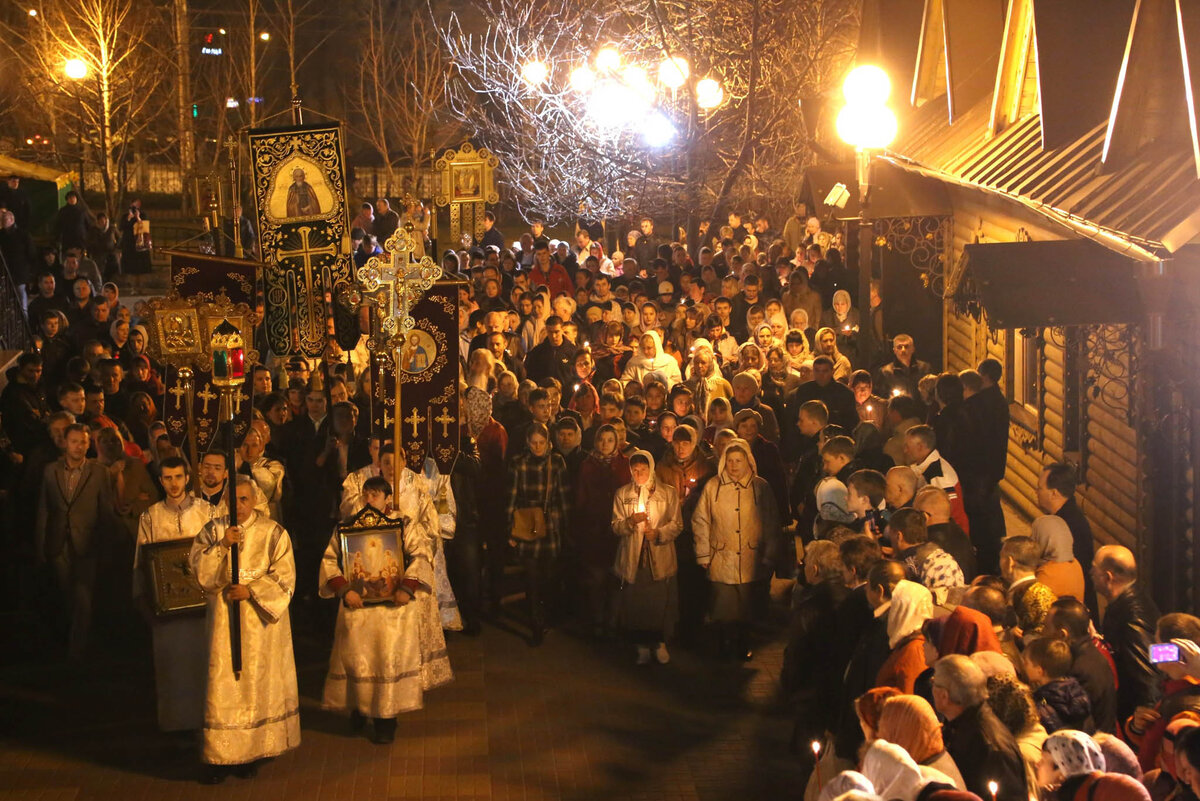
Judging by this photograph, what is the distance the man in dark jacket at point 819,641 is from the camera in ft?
27.3

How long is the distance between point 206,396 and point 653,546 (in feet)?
11.7

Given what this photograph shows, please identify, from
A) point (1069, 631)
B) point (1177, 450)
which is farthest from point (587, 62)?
point (1069, 631)

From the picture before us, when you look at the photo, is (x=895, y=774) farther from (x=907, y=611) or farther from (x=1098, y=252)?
(x=1098, y=252)

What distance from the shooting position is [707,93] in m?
21.0

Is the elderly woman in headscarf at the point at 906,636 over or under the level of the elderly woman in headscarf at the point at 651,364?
under

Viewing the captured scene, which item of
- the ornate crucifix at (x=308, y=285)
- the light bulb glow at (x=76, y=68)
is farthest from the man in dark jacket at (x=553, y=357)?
the light bulb glow at (x=76, y=68)

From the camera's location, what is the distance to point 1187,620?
6.64m

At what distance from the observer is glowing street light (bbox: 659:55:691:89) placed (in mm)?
20750

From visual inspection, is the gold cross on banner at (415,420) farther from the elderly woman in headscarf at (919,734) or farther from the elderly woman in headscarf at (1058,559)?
the elderly woman in headscarf at (919,734)

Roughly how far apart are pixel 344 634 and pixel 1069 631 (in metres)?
4.69

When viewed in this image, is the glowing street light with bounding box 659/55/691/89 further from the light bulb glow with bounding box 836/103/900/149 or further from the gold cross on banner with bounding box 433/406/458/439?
the gold cross on banner with bounding box 433/406/458/439

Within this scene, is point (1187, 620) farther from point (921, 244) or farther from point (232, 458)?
point (921, 244)

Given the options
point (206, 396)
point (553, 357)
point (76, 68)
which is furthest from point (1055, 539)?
point (76, 68)

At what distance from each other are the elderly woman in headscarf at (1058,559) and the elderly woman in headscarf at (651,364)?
6.45m
